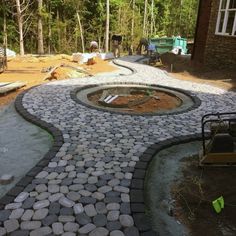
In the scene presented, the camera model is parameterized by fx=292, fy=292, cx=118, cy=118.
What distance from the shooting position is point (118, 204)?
390cm

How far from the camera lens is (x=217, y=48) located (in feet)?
48.6

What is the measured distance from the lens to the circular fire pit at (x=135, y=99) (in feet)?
27.1

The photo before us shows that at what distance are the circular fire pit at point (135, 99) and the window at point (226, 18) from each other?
597 centimetres

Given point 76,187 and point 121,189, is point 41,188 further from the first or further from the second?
point 121,189

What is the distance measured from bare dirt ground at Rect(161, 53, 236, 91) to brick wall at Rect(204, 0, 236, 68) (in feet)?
1.34

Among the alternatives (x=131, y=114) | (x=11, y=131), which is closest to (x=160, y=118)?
(x=131, y=114)

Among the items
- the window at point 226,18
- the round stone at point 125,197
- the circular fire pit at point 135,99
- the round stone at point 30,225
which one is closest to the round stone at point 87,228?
the round stone at point 30,225

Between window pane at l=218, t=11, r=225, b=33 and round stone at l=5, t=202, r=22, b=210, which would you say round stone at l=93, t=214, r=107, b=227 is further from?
window pane at l=218, t=11, r=225, b=33

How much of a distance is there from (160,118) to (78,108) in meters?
2.22

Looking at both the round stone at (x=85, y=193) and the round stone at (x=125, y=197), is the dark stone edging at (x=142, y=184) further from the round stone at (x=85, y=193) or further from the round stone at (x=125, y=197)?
the round stone at (x=85, y=193)

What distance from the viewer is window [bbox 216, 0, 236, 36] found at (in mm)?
13969

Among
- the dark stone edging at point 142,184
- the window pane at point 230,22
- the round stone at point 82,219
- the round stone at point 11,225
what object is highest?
the window pane at point 230,22

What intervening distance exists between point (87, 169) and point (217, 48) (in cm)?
1227

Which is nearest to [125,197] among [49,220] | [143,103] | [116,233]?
[116,233]
